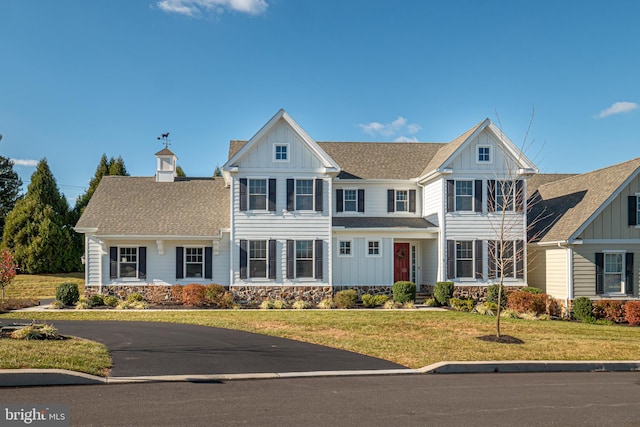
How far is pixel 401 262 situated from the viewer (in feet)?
89.8

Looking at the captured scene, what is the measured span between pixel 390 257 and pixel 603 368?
45.7ft

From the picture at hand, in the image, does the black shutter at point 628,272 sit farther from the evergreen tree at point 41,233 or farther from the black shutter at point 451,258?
the evergreen tree at point 41,233

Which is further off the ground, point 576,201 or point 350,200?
point 350,200

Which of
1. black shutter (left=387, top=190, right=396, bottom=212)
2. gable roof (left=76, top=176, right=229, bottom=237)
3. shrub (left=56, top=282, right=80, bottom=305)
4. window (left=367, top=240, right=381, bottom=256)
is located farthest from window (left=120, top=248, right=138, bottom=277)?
black shutter (left=387, top=190, right=396, bottom=212)

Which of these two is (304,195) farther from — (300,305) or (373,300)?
(373,300)

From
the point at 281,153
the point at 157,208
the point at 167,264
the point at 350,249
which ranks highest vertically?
the point at 281,153

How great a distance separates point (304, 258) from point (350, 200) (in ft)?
14.2

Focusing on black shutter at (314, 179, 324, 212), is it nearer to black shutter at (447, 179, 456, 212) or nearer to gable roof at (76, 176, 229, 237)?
gable roof at (76, 176, 229, 237)

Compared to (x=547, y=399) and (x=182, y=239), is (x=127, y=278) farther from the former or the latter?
(x=547, y=399)

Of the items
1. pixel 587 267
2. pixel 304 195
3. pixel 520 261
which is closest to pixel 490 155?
pixel 520 261

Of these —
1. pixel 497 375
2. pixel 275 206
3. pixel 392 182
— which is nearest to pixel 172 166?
pixel 275 206

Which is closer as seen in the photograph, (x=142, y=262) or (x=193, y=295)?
(x=193, y=295)

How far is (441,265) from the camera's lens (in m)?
25.2

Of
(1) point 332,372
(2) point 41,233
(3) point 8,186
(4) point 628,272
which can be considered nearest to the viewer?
(1) point 332,372
